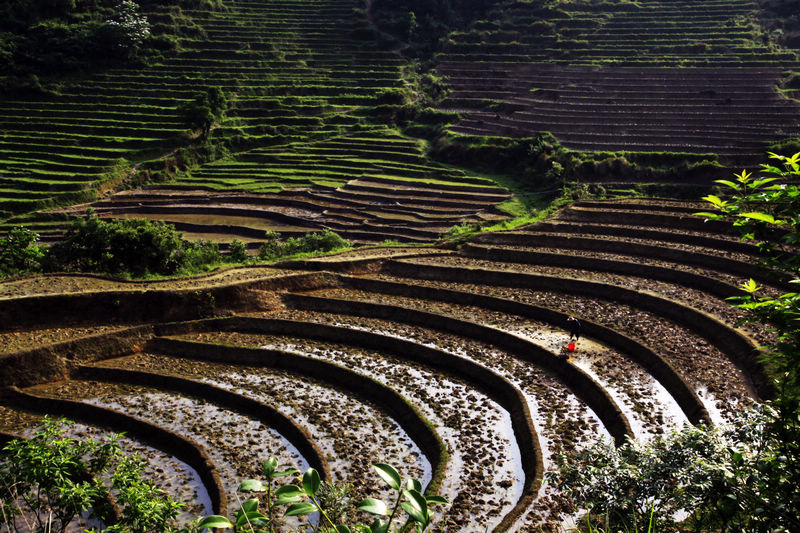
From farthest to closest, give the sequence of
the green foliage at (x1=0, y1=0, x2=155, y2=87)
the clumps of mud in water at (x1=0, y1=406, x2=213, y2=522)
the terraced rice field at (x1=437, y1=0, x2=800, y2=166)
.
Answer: the green foliage at (x1=0, y1=0, x2=155, y2=87) < the terraced rice field at (x1=437, y1=0, x2=800, y2=166) < the clumps of mud in water at (x1=0, y1=406, x2=213, y2=522)

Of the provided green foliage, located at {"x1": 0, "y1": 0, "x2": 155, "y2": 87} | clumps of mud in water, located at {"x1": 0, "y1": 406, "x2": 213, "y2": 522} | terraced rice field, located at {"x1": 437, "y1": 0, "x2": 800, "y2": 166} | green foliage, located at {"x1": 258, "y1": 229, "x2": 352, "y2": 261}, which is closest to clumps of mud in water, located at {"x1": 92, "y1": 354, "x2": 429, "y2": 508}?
clumps of mud in water, located at {"x1": 0, "y1": 406, "x2": 213, "y2": 522}

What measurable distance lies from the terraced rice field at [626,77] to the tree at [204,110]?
18688 millimetres

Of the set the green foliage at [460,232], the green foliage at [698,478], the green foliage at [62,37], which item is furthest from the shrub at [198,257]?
the green foliage at [62,37]

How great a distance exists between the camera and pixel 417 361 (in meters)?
18.4

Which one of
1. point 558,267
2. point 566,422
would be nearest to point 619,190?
point 558,267

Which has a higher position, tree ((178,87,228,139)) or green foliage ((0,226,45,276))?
tree ((178,87,228,139))

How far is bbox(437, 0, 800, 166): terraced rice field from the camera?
39.3 meters

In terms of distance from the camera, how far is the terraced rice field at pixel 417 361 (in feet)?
45.3

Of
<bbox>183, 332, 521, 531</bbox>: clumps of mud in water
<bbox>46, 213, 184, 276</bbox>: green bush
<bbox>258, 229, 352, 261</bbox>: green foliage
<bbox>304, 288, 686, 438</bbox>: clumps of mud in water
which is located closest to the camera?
<bbox>183, 332, 521, 531</bbox>: clumps of mud in water

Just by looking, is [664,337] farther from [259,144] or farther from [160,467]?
[259,144]

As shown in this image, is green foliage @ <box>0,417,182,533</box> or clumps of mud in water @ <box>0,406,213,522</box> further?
clumps of mud in water @ <box>0,406,213,522</box>

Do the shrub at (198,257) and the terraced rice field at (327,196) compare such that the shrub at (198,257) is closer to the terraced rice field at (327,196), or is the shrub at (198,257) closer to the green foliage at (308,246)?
the green foliage at (308,246)

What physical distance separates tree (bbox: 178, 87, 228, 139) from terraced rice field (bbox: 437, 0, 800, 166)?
1869cm

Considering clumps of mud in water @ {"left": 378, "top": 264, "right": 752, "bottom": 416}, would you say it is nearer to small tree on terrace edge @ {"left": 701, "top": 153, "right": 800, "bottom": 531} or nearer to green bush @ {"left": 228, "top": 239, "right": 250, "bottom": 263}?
green bush @ {"left": 228, "top": 239, "right": 250, "bottom": 263}
